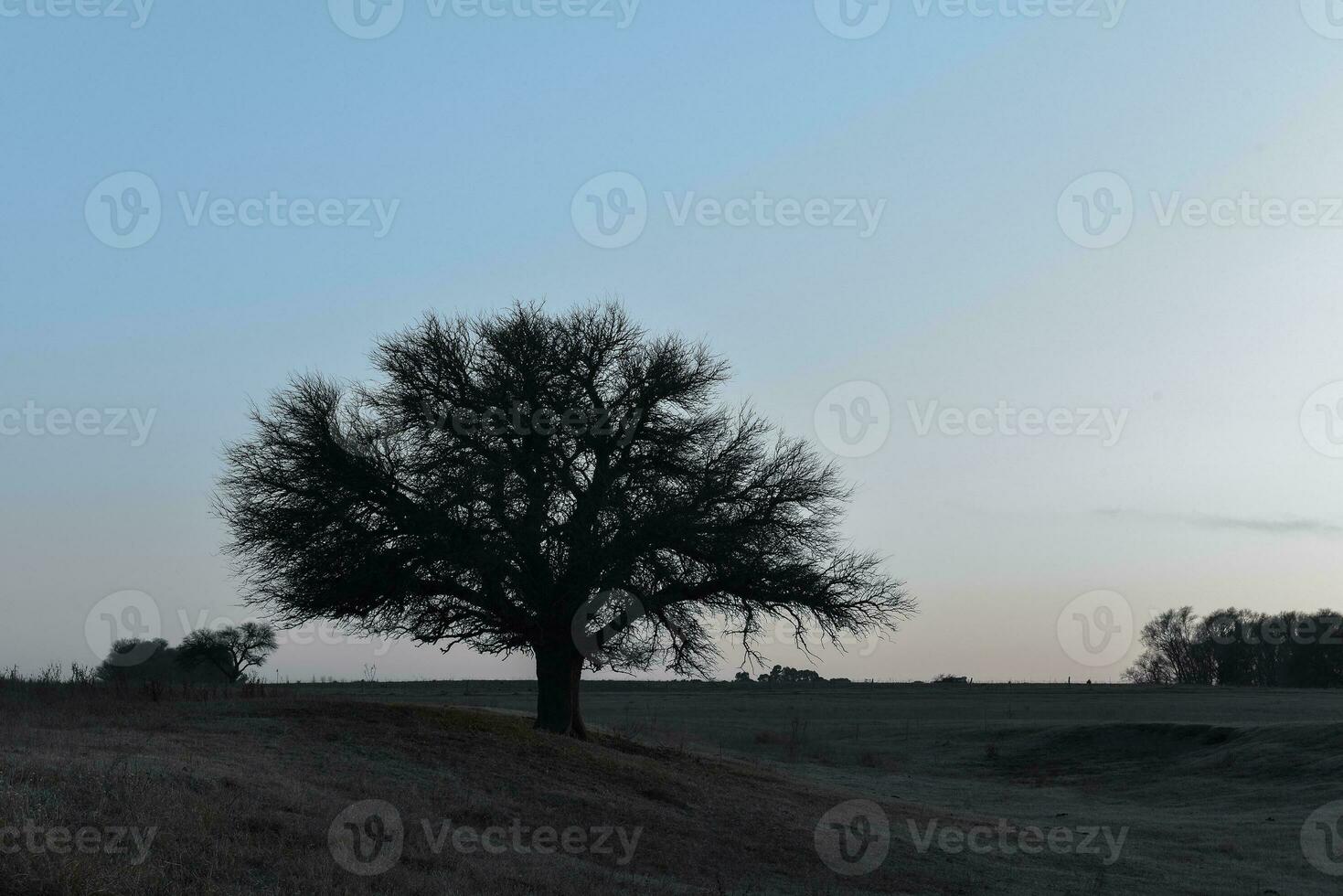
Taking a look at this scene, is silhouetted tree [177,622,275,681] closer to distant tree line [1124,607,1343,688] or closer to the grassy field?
the grassy field

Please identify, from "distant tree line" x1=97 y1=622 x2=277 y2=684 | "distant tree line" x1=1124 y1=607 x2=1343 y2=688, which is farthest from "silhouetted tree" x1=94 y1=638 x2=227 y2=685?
"distant tree line" x1=1124 y1=607 x2=1343 y2=688

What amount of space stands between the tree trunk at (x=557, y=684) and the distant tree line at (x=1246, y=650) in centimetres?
10607

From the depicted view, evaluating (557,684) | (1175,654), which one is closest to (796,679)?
(1175,654)

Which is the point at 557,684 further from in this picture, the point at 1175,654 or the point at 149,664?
the point at 1175,654

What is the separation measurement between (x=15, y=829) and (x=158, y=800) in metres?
2.14

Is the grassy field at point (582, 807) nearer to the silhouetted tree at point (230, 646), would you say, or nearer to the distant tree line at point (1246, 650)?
the silhouetted tree at point (230, 646)

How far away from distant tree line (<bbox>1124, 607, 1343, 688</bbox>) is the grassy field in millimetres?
84962

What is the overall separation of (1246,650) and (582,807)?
133 metres

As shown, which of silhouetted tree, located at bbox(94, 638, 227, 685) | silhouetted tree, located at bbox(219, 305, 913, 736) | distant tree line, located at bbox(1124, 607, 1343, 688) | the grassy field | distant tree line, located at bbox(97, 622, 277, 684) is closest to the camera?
the grassy field

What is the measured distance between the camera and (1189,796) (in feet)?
113

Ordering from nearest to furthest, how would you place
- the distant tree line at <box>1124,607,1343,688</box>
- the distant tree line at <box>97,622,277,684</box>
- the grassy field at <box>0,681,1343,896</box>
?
the grassy field at <box>0,681,1343,896</box>
the distant tree line at <box>97,622,277,684</box>
the distant tree line at <box>1124,607,1343,688</box>

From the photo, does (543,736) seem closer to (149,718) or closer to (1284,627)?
(149,718)

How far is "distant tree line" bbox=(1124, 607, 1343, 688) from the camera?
378ft

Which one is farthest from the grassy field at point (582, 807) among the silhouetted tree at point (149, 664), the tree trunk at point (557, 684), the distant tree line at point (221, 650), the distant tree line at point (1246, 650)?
the distant tree line at point (1246, 650)
